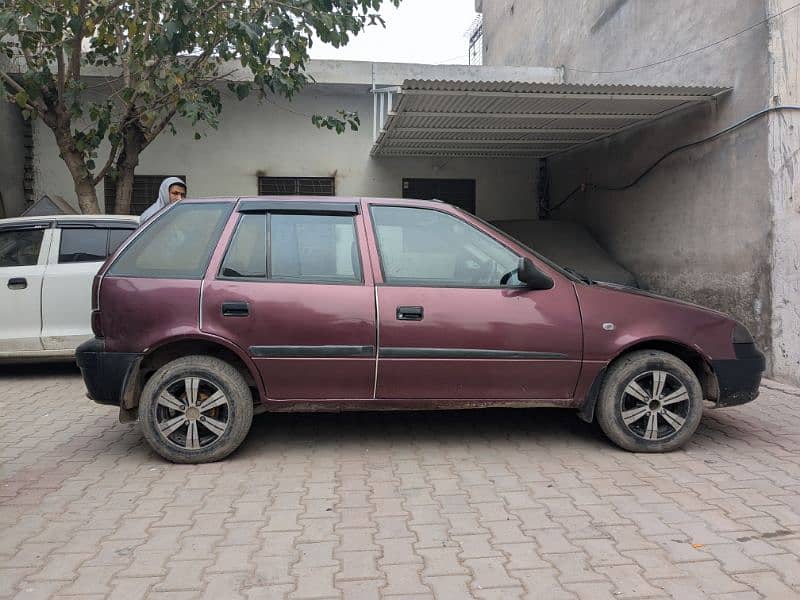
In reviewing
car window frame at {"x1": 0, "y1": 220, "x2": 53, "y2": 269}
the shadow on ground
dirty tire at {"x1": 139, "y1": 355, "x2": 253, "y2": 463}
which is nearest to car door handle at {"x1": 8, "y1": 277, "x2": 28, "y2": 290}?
car window frame at {"x1": 0, "y1": 220, "x2": 53, "y2": 269}

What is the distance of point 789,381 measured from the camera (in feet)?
20.1

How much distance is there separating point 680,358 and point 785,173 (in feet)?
9.56

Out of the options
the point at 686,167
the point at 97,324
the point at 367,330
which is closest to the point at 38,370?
→ the point at 97,324

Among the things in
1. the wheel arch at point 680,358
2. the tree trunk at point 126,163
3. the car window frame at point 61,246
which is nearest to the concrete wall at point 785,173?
the wheel arch at point 680,358

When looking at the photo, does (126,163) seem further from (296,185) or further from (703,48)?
(703,48)

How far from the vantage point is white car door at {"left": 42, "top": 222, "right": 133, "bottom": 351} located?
622cm

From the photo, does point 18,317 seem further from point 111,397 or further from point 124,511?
point 124,511

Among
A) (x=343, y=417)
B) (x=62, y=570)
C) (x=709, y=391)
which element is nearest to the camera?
(x=62, y=570)

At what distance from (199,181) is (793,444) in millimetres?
9079

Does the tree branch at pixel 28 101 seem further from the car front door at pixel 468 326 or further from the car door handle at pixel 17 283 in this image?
the car front door at pixel 468 326

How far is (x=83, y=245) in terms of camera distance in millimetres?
6434

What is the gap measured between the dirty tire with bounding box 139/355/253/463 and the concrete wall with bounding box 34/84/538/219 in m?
7.08

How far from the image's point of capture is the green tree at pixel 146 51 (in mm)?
6867

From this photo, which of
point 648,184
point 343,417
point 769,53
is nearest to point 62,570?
point 343,417
